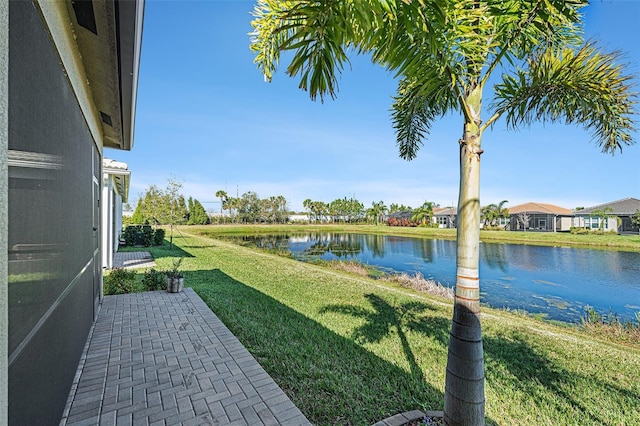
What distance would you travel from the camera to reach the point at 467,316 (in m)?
2.04

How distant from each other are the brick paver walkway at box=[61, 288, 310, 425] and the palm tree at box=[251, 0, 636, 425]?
1.58m

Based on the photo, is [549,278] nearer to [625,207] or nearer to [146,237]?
[146,237]

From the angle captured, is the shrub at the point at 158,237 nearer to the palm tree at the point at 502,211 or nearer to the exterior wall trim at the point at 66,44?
the exterior wall trim at the point at 66,44

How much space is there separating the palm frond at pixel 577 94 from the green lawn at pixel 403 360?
101 inches

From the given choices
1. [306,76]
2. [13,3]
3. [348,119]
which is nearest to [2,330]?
[13,3]

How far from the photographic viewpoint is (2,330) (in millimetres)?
925

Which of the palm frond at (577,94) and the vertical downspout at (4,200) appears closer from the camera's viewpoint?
the vertical downspout at (4,200)

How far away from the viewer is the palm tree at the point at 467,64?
187 cm

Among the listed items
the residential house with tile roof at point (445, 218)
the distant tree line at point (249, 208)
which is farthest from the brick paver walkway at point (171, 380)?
the residential house with tile roof at point (445, 218)

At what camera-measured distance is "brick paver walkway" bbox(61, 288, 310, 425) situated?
2.48 m

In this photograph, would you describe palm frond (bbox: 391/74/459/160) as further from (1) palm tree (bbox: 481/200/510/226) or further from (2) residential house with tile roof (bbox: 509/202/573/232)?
(1) palm tree (bbox: 481/200/510/226)

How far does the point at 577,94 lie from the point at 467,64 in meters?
0.96

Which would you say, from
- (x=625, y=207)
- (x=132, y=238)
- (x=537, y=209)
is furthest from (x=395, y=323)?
(x=625, y=207)

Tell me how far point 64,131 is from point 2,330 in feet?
5.76
